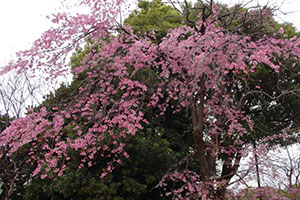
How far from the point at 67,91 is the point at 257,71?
5.18 meters

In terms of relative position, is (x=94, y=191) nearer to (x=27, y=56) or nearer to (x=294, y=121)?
(x=27, y=56)

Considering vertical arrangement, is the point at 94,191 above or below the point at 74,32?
below

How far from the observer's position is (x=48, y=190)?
5262 mm

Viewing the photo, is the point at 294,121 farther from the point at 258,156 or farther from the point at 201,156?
the point at 201,156

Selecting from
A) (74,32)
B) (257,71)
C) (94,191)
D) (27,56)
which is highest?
(257,71)

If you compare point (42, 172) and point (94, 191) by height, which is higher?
point (42, 172)

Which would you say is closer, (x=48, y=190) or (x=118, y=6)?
(x=118, y=6)

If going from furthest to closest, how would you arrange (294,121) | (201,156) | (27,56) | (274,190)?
(294,121)
(274,190)
(201,156)
(27,56)

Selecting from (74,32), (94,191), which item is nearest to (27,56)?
(74,32)

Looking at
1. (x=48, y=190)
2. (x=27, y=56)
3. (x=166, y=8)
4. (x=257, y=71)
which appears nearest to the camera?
(x=27, y=56)

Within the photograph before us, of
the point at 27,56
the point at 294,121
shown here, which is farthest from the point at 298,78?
the point at 27,56

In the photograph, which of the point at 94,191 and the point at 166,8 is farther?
the point at 166,8

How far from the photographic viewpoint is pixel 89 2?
4164mm

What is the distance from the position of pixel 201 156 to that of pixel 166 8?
216 inches
